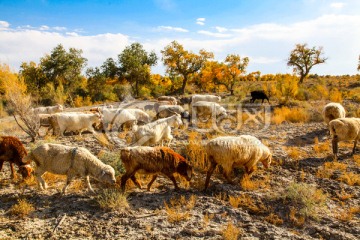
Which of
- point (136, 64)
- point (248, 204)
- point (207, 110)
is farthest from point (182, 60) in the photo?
point (248, 204)

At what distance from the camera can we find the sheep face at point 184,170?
268 inches

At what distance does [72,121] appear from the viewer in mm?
11156

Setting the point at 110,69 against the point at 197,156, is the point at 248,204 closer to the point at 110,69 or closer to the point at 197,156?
the point at 197,156

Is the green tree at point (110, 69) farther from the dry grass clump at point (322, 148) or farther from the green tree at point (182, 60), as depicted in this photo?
the dry grass clump at point (322, 148)

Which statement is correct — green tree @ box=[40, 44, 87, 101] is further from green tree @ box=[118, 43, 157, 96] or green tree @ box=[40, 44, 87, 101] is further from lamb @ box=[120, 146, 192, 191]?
lamb @ box=[120, 146, 192, 191]

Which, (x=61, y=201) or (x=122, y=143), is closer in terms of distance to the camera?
(x=61, y=201)

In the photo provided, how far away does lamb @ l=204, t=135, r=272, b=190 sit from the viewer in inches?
263

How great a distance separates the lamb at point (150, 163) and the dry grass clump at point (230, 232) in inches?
75.4

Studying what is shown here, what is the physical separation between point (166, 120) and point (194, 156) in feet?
5.69

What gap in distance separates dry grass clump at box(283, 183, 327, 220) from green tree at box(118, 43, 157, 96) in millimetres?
27525

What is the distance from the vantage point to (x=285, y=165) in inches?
326

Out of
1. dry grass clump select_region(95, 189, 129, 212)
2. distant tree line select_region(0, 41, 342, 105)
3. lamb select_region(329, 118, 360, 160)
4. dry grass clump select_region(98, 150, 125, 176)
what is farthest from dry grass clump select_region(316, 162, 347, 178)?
distant tree line select_region(0, 41, 342, 105)

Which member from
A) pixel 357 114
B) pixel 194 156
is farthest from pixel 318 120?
pixel 194 156

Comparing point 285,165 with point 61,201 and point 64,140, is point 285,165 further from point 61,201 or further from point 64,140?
point 64,140
